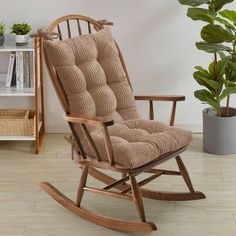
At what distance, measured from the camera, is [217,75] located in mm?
4156

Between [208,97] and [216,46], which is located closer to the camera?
[216,46]

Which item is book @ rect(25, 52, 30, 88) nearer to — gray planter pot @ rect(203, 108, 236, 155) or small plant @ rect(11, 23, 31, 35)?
small plant @ rect(11, 23, 31, 35)

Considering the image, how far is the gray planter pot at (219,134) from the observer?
4.22 m

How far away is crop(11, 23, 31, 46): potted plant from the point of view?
14.2ft

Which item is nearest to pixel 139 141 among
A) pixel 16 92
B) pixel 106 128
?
pixel 106 128

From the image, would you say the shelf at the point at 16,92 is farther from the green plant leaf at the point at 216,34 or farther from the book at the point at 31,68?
the green plant leaf at the point at 216,34

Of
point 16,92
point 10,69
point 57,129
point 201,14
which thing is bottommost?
point 57,129

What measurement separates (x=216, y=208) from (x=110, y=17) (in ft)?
5.70

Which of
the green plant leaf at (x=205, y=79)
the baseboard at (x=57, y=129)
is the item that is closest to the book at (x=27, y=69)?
the baseboard at (x=57, y=129)

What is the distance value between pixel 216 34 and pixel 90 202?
1.38 m

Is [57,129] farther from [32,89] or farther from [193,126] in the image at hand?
[193,126]

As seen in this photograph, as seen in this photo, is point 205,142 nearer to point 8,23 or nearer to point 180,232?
point 180,232

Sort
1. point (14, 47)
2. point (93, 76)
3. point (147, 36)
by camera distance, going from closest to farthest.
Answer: point (93, 76)
point (14, 47)
point (147, 36)

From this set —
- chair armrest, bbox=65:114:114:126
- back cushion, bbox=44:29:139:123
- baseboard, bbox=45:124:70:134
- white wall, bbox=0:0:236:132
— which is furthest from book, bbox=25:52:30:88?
chair armrest, bbox=65:114:114:126
